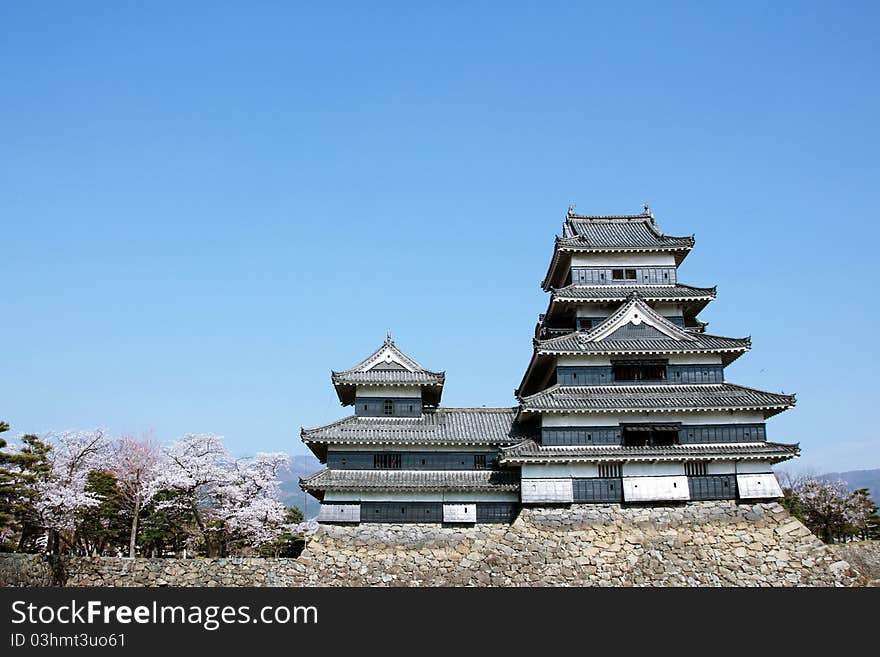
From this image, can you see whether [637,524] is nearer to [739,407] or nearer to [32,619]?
[739,407]

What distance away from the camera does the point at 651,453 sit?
33.5 m

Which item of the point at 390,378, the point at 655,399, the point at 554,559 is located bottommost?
A: the point at 554,559

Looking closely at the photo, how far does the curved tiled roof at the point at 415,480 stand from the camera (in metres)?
33.9

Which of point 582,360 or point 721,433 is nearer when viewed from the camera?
point 721,433

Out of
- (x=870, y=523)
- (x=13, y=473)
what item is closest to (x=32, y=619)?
(x=13, y=473)

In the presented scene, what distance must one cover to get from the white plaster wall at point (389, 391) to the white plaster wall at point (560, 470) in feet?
21.9

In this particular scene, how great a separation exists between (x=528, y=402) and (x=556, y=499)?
4.40 metres

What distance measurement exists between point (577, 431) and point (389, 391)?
30.1 ft

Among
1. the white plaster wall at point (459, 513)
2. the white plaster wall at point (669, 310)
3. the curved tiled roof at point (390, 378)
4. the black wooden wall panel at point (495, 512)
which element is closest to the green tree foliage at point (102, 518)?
the curved tiled roof at point (390, 378)

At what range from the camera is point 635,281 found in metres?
39.8

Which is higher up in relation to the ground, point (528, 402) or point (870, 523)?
point (528, 402)

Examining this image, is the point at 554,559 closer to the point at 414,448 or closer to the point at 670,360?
the point at 414,448

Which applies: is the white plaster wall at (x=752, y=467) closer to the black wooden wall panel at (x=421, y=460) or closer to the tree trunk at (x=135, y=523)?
the black wooden wall panel at (x=421, y=460)

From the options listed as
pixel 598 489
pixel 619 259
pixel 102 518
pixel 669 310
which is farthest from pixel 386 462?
pixel 669 310
